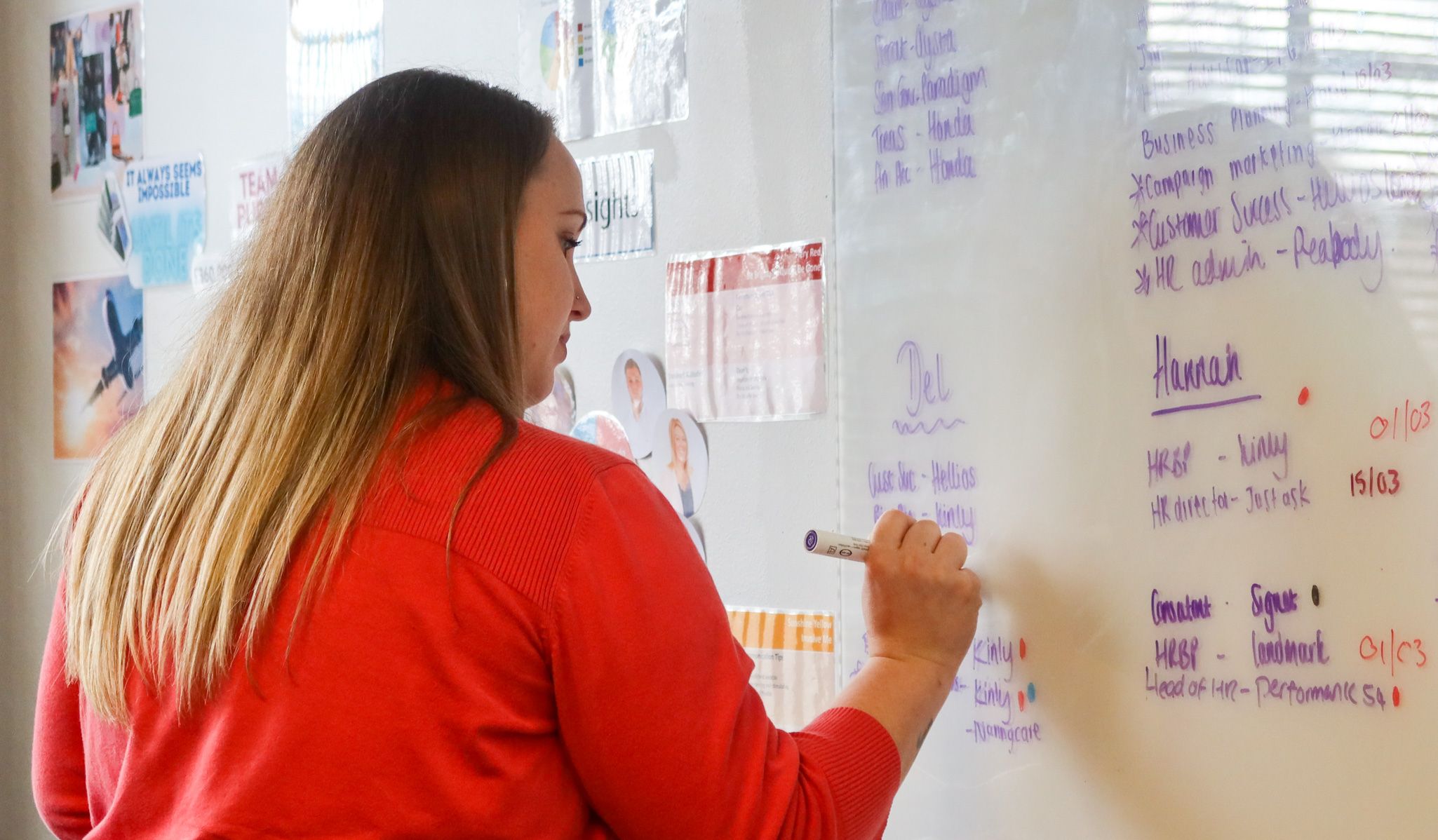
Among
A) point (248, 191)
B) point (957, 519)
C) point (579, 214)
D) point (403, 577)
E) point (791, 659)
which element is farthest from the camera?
point (248, 191)

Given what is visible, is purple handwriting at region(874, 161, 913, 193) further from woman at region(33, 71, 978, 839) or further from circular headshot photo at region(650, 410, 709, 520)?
woman at region(33, 71, 978, 839)

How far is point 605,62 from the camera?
1.22 m

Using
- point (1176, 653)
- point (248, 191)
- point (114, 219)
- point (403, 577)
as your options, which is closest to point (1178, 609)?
point (1176, 653)

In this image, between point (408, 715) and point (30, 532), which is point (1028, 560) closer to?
point (408, 715)

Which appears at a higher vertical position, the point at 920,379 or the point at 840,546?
the point at 920,379

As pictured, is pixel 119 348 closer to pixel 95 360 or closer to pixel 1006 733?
pixel 95 360

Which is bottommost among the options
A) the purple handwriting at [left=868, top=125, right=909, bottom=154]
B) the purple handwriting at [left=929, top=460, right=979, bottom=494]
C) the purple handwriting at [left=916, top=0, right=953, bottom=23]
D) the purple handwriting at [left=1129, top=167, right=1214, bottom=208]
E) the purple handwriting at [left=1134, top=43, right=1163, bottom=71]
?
the purple handwriting at [left=929, top=460, right=979, bottom=494]

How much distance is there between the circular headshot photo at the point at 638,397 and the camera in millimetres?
1189

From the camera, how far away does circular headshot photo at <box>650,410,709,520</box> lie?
45.8 inches

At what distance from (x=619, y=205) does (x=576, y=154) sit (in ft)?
0.27

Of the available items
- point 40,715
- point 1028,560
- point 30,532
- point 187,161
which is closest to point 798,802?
point 1028,560

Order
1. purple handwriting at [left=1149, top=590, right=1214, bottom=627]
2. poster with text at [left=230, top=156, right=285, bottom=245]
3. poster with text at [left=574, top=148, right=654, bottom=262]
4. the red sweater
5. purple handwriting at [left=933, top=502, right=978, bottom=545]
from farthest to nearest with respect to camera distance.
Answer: poster with text at [left=230, top=156, right=285, bottom=245]
poster with text at [left=574, top=148, right=654, bottom=262]
purple handwriting at [left=933, top=502, right=978, bottom=545]
purple handwriting at [left=1149, top=590, right=1214, bottom=627]
the red sweater

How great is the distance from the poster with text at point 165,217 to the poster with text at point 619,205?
0.62 metres

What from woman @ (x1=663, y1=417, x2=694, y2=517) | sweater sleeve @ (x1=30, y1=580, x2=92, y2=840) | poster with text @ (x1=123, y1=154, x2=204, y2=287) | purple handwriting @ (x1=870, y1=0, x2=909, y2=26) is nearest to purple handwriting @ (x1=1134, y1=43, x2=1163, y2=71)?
purple handwriting @ (x1=870, y1=0, x2=909, y2=26)
